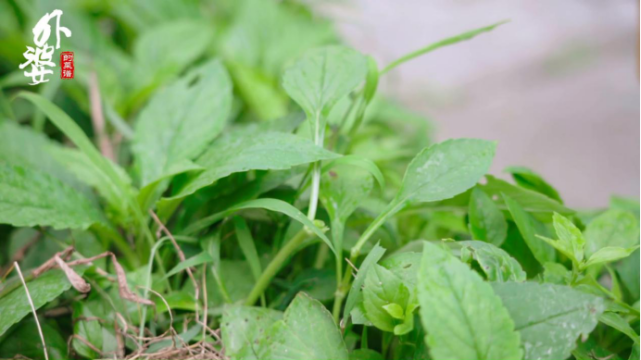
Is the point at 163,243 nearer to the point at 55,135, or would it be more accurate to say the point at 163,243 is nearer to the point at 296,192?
the point at 296,192

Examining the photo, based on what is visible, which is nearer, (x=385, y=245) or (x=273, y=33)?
(x=385, y=245)

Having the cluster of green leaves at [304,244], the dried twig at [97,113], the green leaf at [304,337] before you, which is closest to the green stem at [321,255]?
the cluster of green leaves at [304,244]

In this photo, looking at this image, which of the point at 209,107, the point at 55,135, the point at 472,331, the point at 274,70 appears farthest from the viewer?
the point at 274,70

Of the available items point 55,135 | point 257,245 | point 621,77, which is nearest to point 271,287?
point 257,245

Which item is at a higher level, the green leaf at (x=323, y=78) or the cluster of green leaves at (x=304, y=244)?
the green leaf at (x=323, y=78)

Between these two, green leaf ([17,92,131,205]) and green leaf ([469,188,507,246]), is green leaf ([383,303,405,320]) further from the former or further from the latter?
green leaf ([17,92,131,205])

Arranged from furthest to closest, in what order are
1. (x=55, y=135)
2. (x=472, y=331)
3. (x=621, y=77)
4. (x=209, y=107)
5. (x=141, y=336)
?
(x=621, y=77) → (x=55, y=135) → (x=209, y=107) → (x=141, y=336) → (x=472, y=331)

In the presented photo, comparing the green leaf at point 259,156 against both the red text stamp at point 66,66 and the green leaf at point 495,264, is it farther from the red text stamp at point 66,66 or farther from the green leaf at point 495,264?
the red text stamp at point 66,66

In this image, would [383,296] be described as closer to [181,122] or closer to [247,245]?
[247,245]
